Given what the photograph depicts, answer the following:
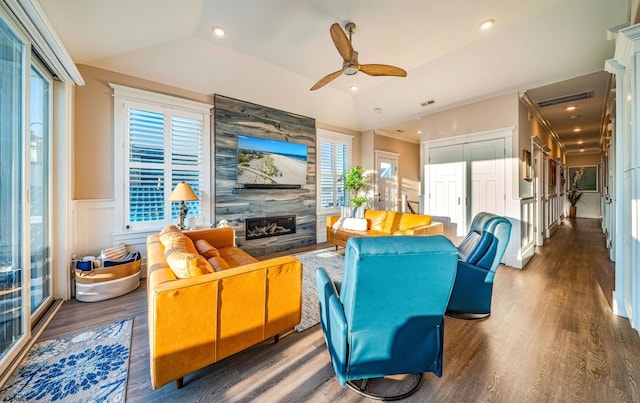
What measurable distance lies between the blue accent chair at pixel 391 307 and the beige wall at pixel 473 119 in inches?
161

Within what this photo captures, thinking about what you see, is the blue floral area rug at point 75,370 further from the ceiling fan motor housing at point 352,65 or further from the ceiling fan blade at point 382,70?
the ceiling fan blade at point 382,70

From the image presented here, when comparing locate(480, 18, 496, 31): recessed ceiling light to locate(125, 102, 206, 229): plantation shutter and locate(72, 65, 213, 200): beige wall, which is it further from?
locate(72, 65, 213, 200): beige wall

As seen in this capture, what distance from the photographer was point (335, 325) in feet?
4.70

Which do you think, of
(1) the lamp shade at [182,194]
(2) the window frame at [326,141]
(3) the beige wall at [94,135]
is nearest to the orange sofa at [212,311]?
(1) the lamp shade at [182,194]

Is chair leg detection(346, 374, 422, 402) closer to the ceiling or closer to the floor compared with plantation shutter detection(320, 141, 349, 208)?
closer to the floor

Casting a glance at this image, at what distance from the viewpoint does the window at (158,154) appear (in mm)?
3357

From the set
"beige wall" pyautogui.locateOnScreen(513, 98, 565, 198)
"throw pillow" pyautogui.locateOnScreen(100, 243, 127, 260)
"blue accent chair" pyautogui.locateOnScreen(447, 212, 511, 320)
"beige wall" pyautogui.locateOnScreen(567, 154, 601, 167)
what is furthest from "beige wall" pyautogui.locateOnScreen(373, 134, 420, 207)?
"beige wall" pyautogui.locateOnScreen(567, 154, 601, 167)

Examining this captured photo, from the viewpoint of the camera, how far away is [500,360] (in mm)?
1775

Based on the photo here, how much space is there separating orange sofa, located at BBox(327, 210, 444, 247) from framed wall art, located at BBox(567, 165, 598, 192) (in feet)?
31.5

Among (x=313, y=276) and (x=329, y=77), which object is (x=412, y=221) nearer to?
(x=313, y=276)

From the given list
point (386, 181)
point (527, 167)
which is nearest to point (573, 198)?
point (527, 167)

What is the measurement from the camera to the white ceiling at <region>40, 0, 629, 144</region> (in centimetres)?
262

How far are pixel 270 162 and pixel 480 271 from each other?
3780 mm

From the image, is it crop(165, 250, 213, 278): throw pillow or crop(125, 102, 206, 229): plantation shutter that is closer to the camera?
crop(165, 250, 213, 278): throw pillow
